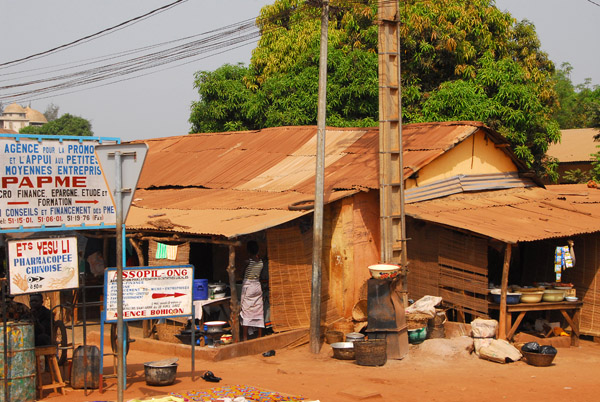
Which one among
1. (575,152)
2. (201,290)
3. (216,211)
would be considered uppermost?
(575,152)

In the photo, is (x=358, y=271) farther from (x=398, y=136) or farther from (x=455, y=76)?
(x=455, y=76)

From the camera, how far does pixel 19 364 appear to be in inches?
337

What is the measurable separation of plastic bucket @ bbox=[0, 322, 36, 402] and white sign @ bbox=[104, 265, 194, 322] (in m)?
1.01

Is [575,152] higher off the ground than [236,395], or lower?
higher

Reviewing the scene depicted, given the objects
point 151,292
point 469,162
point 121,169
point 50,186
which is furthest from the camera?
point 469,162

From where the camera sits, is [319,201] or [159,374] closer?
[159,374]

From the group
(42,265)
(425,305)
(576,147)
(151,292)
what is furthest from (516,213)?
(576,147)

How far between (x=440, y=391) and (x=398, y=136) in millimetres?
4702

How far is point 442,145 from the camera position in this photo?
50.2 ft

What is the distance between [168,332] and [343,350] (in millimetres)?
3281

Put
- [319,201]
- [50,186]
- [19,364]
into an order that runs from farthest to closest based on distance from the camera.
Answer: [319,201] < [50,186] < [19,364]

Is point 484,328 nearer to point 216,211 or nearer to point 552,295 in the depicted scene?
point 552,295

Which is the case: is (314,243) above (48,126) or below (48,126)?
below

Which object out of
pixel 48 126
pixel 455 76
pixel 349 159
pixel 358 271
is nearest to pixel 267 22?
pixel 455 76
